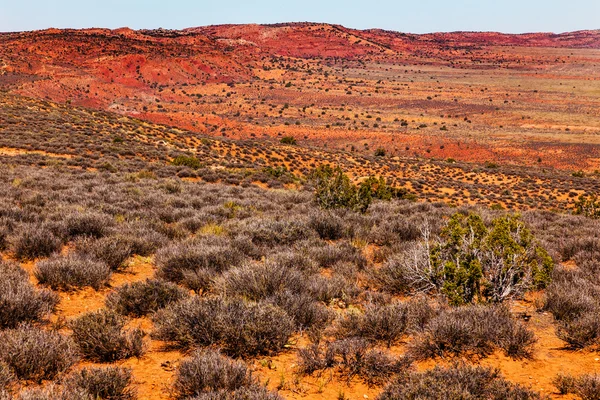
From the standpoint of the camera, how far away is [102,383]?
3.23 meters

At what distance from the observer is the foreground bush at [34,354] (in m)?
3.37

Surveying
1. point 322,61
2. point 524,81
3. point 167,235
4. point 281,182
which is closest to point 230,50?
point 322,61

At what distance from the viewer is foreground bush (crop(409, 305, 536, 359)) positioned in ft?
13.6

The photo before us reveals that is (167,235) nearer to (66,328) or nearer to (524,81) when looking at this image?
(66,328)

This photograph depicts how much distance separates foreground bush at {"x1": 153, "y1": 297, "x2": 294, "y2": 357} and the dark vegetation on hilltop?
16 millimetres

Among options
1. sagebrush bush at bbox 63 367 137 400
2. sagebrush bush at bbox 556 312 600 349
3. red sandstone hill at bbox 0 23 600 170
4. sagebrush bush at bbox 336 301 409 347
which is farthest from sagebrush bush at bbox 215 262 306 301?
red sandstone hill at bbox 0 23 600 170

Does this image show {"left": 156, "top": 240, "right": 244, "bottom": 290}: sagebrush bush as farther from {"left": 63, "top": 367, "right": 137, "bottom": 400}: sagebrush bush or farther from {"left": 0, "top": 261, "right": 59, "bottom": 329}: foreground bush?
{"left": 63, "top": 367, "right": 137, "bottom": 400}: sagebrush bush

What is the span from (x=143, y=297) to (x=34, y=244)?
9.96ft

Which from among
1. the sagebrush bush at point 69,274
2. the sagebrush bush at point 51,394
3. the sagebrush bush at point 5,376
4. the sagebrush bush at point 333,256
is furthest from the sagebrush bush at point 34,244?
the sagebrush bush at point 333,256

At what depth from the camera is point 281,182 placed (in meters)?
24.5

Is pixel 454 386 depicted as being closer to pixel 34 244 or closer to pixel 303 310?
pixel 303 310

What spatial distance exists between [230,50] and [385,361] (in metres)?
124

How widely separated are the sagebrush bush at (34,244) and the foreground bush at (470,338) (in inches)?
240

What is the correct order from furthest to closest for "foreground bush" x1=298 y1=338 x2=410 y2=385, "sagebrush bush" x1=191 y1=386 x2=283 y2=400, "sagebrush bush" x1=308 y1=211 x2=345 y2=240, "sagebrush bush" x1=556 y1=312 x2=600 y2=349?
"sagebrush bush" x1=308 y1=211 x2=345 y2=240
"sagebrush bush" x1=556 y1=312 x2=600 y2=349
"foreground bush" x1=298 y1=338 x2=410 y2=385
"sagebrush bush" x1=191 y1=386 x2=283 y2=400
